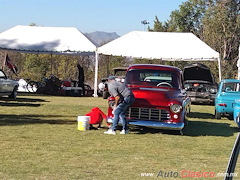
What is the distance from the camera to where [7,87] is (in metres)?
21.3

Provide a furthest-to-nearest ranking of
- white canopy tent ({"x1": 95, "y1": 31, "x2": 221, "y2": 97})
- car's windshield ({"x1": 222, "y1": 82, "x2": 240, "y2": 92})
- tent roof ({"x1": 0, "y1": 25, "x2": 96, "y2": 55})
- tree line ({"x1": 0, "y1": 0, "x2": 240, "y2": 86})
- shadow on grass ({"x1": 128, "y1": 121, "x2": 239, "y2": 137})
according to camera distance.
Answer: tree line ({"x1": 0, "y1": 0, "x2": 240, "y2": 86}) < tent roof ({"x1": 0, "y1": 25, "x2": 96, "y2": 55}) < white canopy tent ({"x1": 95, "y1": 31, "x2": 221, "y2": 97}) < car's windshield ({"x1": 222, "y1": 82, "x2": 240, "y2": 92}) < shadow on grass ({"x1": 128, "y1": 121, "x2": 239, "y2": 137})

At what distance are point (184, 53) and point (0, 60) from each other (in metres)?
26.0

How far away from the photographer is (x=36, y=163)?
7.31 metres

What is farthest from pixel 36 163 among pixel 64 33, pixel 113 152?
pixel 64 33

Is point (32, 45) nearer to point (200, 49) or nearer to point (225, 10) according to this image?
point (200, 49)

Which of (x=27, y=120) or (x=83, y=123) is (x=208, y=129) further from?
(x=27, y=120)

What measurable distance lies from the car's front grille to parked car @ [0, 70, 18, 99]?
36.3 ft

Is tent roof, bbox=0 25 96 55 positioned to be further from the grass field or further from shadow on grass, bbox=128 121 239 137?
the grass field

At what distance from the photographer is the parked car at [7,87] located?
20820mm

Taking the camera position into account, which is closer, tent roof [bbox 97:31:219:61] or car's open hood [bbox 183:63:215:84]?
car's open hood [bbox 183:63:215:84]

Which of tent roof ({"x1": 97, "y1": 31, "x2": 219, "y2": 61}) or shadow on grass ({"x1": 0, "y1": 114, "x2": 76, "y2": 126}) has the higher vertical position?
tent roof ({"x1": 97, "y1": 31, "x2": 219, "y2": 61})

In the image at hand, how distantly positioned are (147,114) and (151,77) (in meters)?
1.84

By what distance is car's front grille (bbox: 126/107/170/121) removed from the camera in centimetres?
1110

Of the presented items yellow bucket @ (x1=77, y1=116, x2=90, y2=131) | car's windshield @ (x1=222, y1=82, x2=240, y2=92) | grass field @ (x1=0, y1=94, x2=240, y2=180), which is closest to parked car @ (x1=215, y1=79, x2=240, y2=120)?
car's windshield @ (x1=222, y1=82, x2=240, y2=92)
